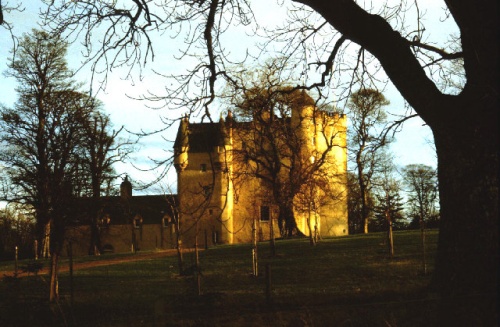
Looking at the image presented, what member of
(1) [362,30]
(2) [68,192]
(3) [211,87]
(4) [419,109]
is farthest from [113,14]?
(2) [68,192]

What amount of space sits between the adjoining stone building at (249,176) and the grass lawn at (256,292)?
4.75 feet

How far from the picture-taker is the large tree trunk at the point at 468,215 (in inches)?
253

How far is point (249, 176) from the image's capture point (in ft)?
112

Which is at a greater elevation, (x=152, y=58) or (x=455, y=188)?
(x=152, y=58)

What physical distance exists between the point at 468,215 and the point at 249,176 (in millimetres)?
27547

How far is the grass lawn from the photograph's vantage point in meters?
8.10

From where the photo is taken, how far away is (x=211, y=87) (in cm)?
851

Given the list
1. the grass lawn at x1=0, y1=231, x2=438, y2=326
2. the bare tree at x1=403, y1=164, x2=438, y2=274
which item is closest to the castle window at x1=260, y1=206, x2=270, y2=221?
the grass lawn at x1=0, y1=231, x2=438, y2=326

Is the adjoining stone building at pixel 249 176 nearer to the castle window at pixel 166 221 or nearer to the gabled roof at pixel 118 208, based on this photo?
the gabled roof at pixel 118 208

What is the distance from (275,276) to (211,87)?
14307 millimetres

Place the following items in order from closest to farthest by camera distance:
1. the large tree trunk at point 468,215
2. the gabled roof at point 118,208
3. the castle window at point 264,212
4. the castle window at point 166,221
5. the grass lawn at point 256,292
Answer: the large tree trunk at point 468,215 < the grass lawn at point 256,292 < the gabled roof at point 118,208 < the castle window at point 264,212 < the castle window at point 166,221

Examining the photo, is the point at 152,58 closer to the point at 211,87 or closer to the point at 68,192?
the point at 211,87

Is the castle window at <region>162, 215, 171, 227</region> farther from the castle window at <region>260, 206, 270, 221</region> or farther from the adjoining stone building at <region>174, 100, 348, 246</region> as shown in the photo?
the castle window at <region>260, 206, 270, 221</region>

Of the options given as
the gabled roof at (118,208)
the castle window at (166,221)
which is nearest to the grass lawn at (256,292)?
the gabled roof at (118,208)
